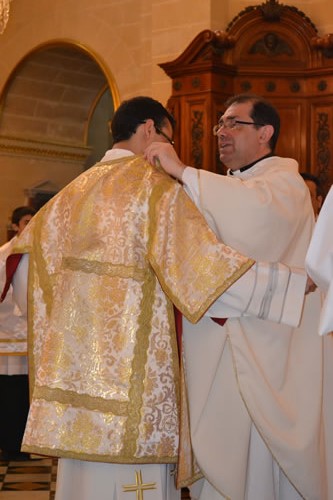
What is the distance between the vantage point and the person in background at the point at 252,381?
4.42 m

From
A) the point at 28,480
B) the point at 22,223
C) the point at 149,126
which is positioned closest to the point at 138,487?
the point at 149,126

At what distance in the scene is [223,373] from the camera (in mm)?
4500

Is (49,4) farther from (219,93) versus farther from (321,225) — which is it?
(321,225)

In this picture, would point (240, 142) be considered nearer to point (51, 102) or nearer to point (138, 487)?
point (138, 487)

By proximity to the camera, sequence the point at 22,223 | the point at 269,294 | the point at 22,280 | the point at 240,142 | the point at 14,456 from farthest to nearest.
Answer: the point at 22,223 < the point at 14,456 < the point at 240,142 < the point at 22,280 < the point at 269,294

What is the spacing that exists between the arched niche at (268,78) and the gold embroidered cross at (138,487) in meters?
5.81

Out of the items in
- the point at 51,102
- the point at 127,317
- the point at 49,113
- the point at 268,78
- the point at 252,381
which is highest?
the point at 51,102

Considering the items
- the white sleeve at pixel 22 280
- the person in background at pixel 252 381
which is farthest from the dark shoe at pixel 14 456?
the person in background at pixel 252 381

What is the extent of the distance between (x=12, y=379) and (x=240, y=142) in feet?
11.6

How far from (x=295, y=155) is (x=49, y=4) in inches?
160

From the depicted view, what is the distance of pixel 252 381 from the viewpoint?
4.44 metres

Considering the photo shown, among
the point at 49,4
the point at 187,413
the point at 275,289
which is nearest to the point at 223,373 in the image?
the point at 187,413

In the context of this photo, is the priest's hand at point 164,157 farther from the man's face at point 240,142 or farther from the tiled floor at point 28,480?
the tiled floor at point 28,480

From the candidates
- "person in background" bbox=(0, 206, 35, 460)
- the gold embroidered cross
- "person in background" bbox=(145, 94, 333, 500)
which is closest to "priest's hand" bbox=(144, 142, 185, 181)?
"person in background" bbox=(145, 94, 333, 500)
